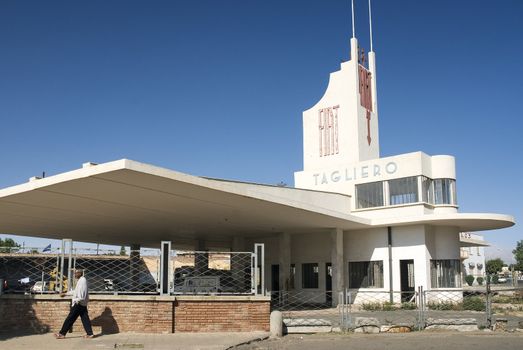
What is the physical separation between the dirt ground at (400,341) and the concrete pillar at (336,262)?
37.6 feet

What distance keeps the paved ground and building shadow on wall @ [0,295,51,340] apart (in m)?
0.67

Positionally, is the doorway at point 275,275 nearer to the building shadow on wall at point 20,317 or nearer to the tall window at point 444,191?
the tall window at point 444,191

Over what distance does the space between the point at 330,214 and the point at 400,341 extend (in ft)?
30.2

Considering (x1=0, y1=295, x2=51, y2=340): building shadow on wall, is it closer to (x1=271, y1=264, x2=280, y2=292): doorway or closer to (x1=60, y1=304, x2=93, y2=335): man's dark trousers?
(x1=60, y1=304, x2=93, y2=335): man's dark trousers

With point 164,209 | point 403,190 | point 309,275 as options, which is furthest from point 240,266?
point 164,209

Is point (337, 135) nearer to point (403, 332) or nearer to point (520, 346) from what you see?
point (403, 332)

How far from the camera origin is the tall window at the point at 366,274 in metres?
26.8

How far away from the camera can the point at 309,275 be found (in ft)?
96.1

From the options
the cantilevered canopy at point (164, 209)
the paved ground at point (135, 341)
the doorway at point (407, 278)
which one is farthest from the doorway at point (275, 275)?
the paved ground at point (135, 341)

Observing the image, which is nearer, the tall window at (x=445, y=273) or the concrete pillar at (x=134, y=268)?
the concrete pillar at (x=134, y=268)

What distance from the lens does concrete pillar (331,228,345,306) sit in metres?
26.1

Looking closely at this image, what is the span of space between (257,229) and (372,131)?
9.18 meters

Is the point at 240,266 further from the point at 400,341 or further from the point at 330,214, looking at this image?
the point at 400,341

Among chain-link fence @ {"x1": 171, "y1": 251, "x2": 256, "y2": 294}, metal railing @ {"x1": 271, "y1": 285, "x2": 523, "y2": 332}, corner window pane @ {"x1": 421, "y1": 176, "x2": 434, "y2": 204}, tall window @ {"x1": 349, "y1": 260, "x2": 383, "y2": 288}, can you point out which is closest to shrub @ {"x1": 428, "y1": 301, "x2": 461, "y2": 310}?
metal railing @ {"x1": 271, "y1": 285, "x2": 523, "y2": 332}
